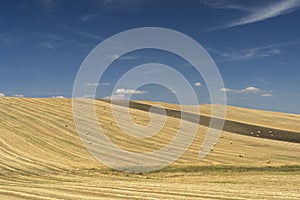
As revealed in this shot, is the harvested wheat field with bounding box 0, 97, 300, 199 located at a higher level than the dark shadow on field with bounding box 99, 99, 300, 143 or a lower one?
lower

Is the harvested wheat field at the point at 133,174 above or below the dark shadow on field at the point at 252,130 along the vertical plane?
below

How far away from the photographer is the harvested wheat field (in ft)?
72.0

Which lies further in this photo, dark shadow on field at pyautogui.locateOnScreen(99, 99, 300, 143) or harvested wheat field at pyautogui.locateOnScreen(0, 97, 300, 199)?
dark shadow on field at pyautogui.locateOnScreen(99, 99, 300, 143)

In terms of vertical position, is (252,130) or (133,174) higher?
(252,130)

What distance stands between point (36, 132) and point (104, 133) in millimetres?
7522

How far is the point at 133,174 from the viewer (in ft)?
99.2

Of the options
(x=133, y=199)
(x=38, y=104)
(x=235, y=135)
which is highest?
(x=38, y=104)

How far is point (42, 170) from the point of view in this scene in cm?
3033

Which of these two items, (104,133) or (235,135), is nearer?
(104,133)

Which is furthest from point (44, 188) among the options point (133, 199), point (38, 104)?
point (38, 104)

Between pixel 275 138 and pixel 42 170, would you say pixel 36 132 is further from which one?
pixel 275 138

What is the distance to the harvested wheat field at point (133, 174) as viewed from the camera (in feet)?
72.0

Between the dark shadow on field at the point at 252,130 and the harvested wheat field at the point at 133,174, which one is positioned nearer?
the harvested wheat field at the point at 133,174

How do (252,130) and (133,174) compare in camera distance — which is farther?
(252,130)
